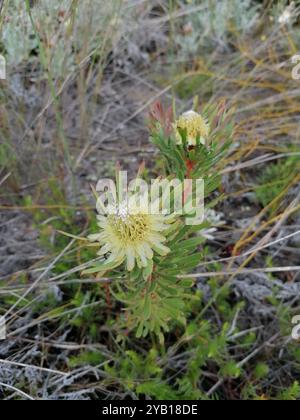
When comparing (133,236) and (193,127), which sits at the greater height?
(193,127)

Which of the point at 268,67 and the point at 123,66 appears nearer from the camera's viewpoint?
the point at 268,67

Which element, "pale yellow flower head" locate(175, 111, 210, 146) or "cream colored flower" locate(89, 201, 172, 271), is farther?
"pale yellow flower head" locate(175, 111, 210, 146)

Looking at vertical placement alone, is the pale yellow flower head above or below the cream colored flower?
above

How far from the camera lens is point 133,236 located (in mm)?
1165

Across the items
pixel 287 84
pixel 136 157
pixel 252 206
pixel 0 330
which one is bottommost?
pixel 0 330

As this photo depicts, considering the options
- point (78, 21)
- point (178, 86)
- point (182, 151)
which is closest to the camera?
point (182, 151)

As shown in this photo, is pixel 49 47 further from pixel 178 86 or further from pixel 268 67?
pixel 268 67

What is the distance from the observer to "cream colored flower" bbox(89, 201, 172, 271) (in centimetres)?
116

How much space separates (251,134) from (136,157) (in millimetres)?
554

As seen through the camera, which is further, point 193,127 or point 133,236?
point 193,127

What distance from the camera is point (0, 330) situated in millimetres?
1583

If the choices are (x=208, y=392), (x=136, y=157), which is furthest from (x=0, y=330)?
(x=136, y=157)

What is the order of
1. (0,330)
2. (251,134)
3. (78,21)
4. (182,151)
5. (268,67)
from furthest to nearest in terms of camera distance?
(268,67) < (251,134) < (78,21) < (0,330) < (182,151)

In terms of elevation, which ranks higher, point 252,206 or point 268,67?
point 268,67
